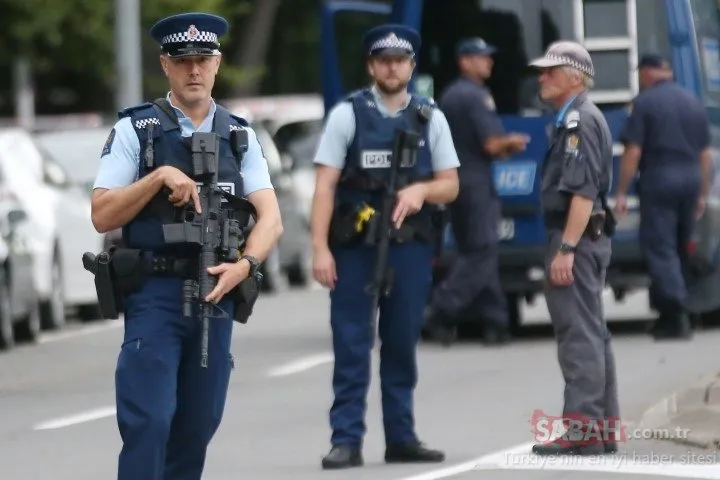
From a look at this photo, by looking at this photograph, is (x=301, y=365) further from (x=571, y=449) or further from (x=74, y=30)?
(x=74, y=30)

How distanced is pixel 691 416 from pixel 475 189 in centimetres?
549

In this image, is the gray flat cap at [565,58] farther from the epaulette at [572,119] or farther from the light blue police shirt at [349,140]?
the light blue police shirt at [349,140]

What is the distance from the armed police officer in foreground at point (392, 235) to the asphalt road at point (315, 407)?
27 centimetres

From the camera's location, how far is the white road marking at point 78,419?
12.8 m

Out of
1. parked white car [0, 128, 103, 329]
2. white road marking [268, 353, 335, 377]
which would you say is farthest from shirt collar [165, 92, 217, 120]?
parked white car [0, 128, 103, 329]

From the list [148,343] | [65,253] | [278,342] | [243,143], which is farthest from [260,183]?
[65,253]

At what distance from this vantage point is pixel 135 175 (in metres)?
7.76

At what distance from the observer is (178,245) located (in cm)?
768

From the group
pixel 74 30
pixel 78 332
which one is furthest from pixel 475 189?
pixel 74 30

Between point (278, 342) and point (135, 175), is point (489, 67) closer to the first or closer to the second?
point (278, 342)

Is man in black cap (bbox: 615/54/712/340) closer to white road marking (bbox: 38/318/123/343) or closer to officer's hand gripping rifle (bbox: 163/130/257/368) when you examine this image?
white road marking (bbox: 38/318/123/343)

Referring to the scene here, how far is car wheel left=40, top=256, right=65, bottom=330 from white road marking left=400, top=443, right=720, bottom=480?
362 inches

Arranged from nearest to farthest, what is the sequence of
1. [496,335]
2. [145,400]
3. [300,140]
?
[145,400], [496,335], [300,140]

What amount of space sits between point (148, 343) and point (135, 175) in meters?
0.58
